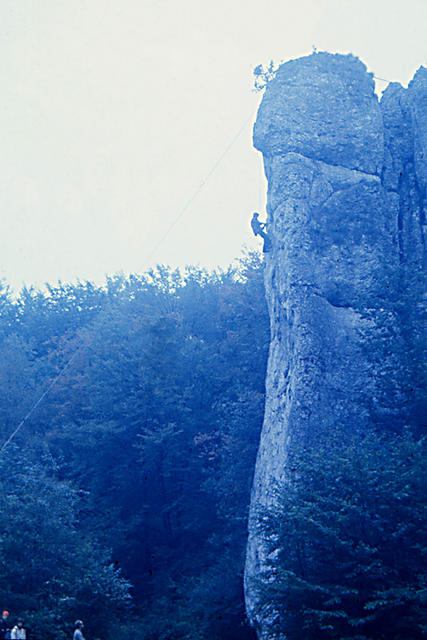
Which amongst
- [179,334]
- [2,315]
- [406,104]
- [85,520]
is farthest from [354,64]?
[2,315]

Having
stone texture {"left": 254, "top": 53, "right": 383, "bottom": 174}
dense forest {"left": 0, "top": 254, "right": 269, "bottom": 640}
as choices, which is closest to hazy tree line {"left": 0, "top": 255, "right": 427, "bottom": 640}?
dense forest {"left": 0, "top": 254, "right": 269, "bottom": 640}

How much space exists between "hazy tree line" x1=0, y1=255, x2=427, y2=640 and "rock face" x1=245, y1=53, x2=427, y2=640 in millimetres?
1463

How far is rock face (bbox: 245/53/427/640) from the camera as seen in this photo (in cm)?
1866

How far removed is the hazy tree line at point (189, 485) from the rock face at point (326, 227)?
146 cm

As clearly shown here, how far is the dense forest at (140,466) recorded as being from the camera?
1692 cm

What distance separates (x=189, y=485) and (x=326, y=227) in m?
13.3

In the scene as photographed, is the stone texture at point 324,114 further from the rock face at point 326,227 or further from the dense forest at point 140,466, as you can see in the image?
the dense forest at point 140,466

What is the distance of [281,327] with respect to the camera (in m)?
22.1

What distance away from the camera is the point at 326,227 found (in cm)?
2206

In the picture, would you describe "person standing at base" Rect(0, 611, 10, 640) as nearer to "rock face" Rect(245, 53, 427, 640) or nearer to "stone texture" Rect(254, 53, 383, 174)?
"rock face" Rect(245, 53, 427, 640)

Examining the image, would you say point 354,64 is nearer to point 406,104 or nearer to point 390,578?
point 406,104

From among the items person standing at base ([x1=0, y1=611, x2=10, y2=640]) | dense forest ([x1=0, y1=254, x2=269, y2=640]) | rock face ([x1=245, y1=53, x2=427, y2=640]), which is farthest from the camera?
rock face ([x1=245, y1=53, x2=427, y2=640])

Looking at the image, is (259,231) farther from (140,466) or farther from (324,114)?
(140,466)

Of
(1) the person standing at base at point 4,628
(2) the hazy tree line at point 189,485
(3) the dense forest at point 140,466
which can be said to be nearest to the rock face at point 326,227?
(2) the hazy tree line at point 189,485
